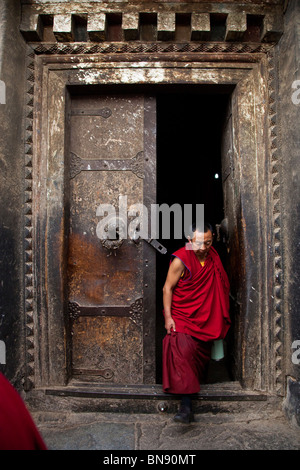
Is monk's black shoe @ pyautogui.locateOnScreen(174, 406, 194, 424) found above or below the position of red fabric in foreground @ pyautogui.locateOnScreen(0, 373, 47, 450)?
below

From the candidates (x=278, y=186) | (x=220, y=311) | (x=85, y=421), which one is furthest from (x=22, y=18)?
(x=85, y=421)

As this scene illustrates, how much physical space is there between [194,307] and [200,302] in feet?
0.23

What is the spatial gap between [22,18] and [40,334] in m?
2.86

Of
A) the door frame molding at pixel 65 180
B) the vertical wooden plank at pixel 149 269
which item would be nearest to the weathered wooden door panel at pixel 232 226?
the door frame molding at pixel 65 180

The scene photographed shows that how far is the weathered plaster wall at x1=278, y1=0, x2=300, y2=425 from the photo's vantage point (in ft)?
7.89

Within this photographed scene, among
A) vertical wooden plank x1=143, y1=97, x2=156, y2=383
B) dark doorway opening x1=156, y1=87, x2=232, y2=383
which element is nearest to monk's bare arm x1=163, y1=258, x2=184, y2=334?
vertical wooden plank x1=143, y1=97, x2=156, y2=383

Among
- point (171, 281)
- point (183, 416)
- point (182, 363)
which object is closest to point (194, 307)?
point (171, 281)

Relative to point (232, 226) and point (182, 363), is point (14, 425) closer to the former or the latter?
point (182, 363)

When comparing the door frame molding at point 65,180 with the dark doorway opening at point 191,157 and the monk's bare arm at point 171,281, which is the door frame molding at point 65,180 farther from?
the monk's bare arm at point 171,281

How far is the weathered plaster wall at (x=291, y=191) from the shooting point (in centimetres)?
240

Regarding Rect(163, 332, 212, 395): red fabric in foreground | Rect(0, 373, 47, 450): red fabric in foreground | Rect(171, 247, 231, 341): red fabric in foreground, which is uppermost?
A: Rect(171, 247, 231, 341): red fabric in foreground

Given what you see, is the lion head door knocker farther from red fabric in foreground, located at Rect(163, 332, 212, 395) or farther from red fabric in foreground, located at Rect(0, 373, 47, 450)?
red fabric in foreground, located at Rect(0, 373, 47, 450)

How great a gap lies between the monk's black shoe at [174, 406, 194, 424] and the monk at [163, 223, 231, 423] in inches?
5.1

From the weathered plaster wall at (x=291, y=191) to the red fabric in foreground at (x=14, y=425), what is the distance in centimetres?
203
